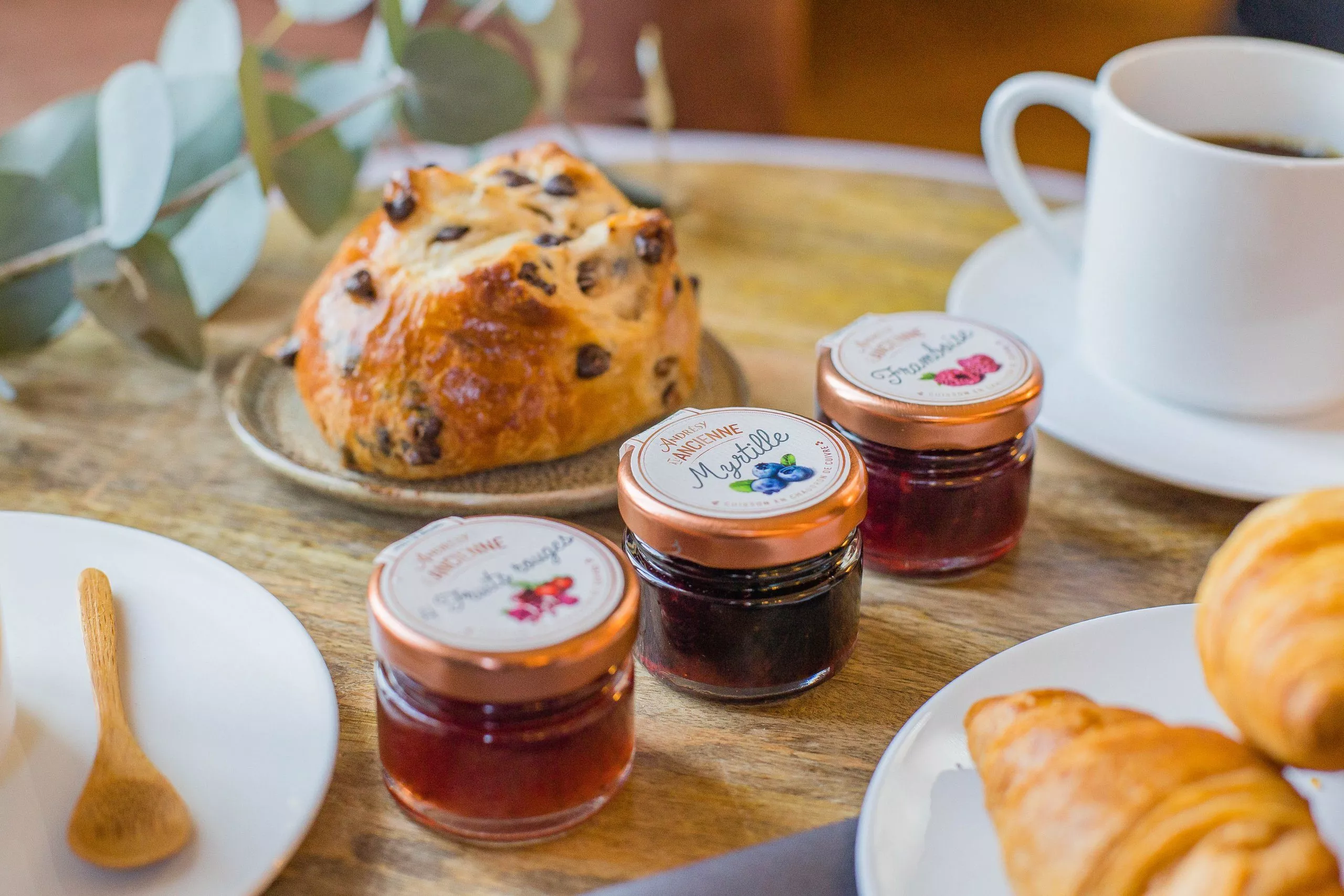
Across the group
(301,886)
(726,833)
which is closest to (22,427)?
(301,886)

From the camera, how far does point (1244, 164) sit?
0.86 m

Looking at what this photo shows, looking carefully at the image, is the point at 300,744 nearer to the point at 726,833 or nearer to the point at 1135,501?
the point at 726,833

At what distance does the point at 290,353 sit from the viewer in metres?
0.96

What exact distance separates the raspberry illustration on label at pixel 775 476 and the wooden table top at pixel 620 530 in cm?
14

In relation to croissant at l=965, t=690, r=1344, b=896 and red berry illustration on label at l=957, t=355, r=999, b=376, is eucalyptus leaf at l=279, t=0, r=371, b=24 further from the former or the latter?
croissant at l=965, t=690, r=1344, b=896

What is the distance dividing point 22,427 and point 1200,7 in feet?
10.3

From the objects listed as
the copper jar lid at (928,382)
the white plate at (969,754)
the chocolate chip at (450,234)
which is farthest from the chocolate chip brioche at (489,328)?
the white plate at (969,754)

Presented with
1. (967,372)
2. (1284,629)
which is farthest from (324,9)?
(1284,629)

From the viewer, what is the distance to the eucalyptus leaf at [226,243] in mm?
1171

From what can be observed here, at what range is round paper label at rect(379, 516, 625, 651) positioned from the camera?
0.58m

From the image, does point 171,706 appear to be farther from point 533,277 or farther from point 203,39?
point 203,39

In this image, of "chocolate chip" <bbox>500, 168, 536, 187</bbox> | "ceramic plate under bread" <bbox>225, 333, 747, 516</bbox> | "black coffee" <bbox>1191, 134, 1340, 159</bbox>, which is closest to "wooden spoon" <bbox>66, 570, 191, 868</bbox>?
"ceramic plate under bread" <bbox>225, 333, 747, 516</bbox>

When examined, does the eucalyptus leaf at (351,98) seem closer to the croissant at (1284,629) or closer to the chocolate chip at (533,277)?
the chocolate chip at (533,277)

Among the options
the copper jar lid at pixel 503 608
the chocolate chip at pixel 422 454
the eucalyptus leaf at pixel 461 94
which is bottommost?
the chocolate chip at pixel 422 454
